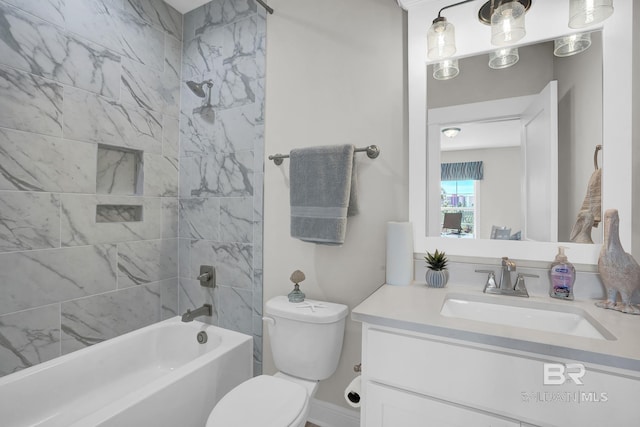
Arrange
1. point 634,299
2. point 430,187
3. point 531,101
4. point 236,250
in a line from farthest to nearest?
1. point 236,250
2. point 430,187
3. point 531,101
4. point 634,299

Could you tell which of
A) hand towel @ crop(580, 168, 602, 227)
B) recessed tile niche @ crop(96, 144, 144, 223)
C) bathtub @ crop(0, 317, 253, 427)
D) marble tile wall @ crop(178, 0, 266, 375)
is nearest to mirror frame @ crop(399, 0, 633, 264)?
hand towel @ crop(580, 168, 602, 227)

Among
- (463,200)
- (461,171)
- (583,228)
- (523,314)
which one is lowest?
(523,314)

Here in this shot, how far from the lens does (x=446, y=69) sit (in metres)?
1.42

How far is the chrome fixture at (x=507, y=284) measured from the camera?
1209 mm

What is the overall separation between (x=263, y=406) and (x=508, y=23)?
182 cm

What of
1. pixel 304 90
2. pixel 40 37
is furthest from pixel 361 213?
pixel 40 37

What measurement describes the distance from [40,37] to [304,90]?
4.31ft

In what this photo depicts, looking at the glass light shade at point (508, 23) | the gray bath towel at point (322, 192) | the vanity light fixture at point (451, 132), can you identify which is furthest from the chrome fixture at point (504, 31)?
the gray bath towel at point (322, 192)

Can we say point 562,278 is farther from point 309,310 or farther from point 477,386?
point 309,310

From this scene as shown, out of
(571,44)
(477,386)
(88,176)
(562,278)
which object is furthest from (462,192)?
(88,176)

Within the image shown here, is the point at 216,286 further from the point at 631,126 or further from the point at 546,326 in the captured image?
the point at 631,126

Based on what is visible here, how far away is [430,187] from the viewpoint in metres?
1.45

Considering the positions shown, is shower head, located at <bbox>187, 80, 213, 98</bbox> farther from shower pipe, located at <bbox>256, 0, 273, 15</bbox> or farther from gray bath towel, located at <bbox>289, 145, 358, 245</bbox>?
gray bath towel, located at <bbox>289, 145, 358, 245</bbox>

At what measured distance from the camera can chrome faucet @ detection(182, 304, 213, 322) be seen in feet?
6.00
